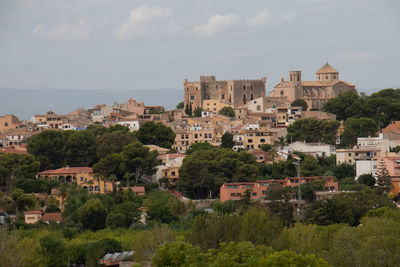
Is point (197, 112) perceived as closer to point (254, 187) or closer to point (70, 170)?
point (70, 170)

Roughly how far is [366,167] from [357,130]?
29.9 ft

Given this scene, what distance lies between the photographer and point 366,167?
56.4m

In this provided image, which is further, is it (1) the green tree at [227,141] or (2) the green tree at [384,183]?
(1) the green tree at [227,141]

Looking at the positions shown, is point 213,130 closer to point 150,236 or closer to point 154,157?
point 154,157

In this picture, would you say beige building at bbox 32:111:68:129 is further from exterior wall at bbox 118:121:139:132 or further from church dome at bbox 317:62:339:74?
church dome at bbox 317:62:339:74

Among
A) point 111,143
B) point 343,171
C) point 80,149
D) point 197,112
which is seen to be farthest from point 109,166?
point 197,112

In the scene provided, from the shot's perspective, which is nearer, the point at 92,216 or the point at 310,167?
the point at 92,216

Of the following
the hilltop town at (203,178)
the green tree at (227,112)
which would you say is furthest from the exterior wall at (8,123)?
the green tree at (227,112)

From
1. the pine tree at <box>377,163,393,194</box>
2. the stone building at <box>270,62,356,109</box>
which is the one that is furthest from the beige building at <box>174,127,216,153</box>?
the pine tree at <box>377,163,393,194</box>

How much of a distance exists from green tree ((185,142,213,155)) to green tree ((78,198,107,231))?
14.9m

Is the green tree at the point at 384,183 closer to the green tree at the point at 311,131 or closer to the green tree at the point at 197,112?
the green tree at the point at 311,131

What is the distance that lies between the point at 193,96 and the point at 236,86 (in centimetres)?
389

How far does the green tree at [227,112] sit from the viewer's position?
78.6 m

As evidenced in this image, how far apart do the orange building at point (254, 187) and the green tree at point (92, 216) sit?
722cm
